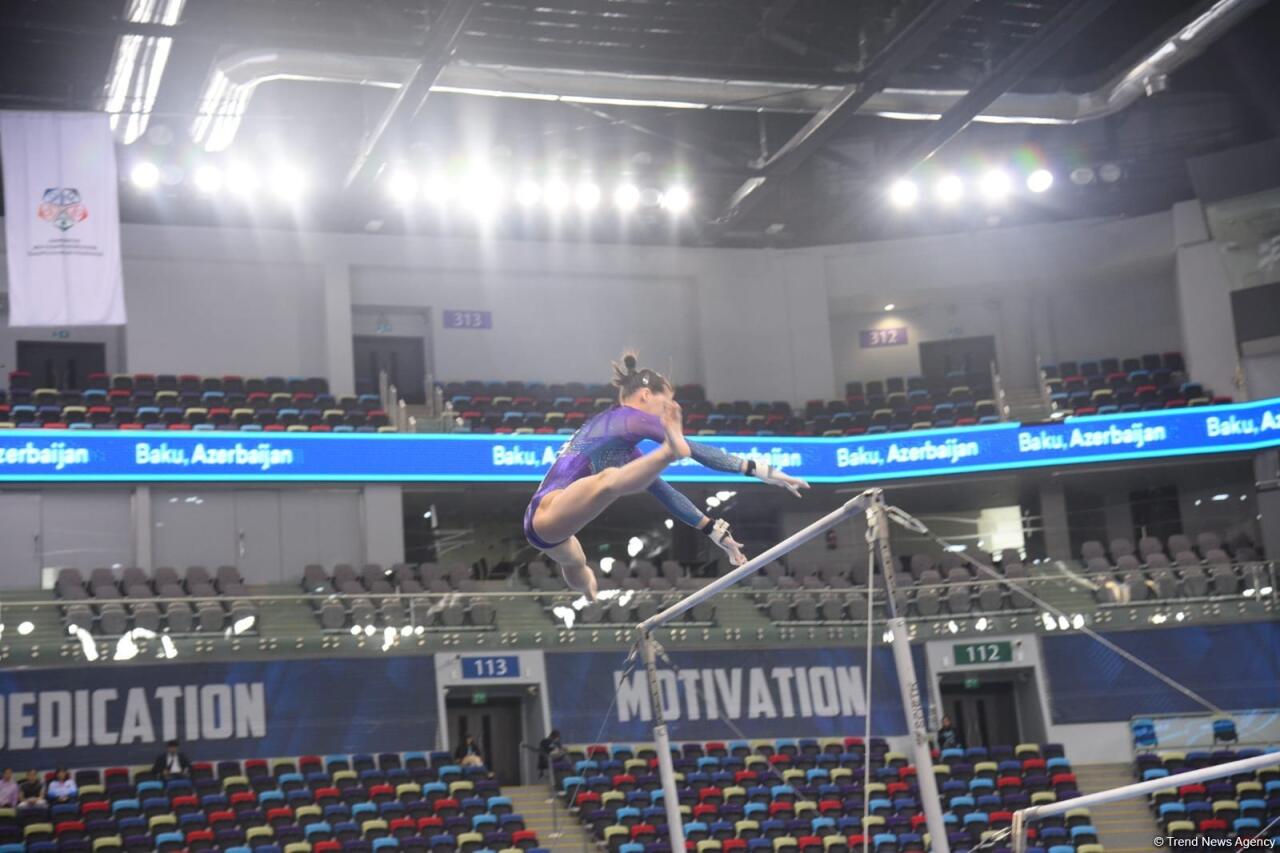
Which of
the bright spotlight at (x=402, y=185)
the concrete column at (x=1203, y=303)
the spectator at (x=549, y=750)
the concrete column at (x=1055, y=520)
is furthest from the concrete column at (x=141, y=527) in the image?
the concrete column at (x=1203, y=303)

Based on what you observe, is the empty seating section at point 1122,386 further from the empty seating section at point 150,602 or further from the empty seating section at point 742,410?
the empty seating section at point 150,602

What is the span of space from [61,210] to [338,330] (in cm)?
1095

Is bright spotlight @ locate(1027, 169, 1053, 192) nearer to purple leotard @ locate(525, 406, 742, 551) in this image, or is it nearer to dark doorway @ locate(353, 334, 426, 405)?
dark doorway @ locate(353, 334, 426, 405)

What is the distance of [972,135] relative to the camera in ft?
106

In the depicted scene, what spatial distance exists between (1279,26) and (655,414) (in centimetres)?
2419

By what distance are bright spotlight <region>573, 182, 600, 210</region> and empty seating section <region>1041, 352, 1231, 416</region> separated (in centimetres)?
1001

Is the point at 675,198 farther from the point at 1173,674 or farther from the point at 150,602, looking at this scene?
the point at 150,602

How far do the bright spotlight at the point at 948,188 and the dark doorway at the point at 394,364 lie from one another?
11.3m

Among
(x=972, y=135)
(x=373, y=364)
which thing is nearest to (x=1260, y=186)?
(x=972, y=135)

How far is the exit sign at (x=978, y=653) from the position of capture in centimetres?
2672

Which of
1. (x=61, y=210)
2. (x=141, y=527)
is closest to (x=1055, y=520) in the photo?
(x=141, y=527)

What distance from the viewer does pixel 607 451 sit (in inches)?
356

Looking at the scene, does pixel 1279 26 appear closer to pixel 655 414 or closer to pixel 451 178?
pixel 451 178

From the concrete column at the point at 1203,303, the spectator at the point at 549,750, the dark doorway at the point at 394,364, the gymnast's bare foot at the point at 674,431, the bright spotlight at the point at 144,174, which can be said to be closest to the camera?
the gymnast's bare foot at the point at 674,431
